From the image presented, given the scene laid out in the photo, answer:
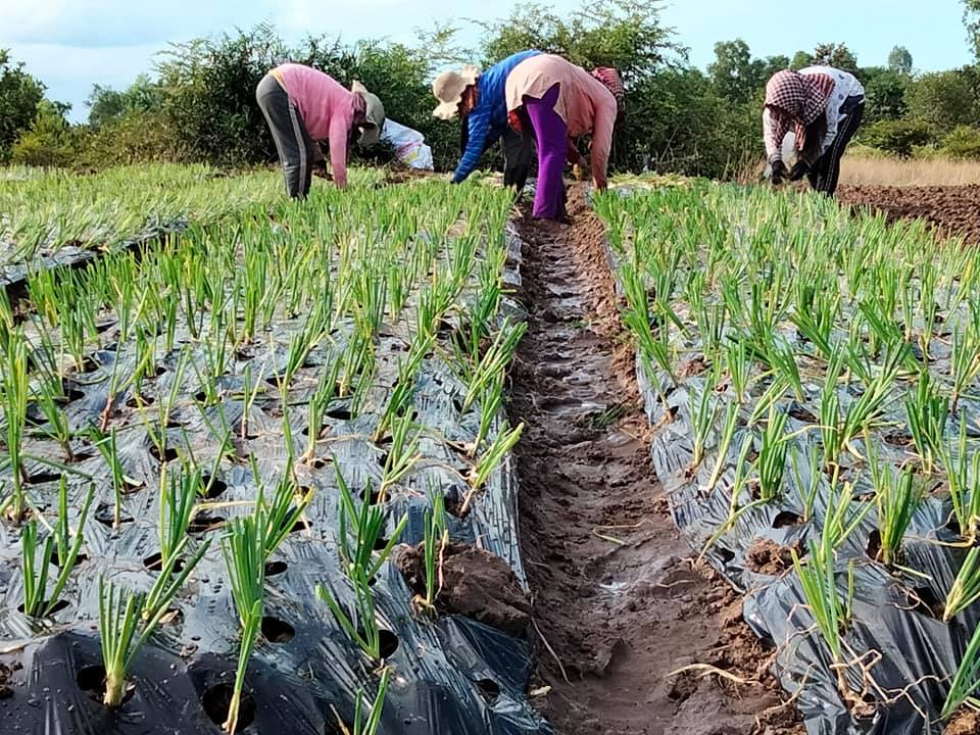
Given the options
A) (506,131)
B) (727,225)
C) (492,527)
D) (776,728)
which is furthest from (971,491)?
(506,131)

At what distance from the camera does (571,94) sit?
5.30 meters

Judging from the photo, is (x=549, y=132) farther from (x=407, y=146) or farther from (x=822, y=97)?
(x=407, y=146)

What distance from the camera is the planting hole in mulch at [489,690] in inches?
48.1

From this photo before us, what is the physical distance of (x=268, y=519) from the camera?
4.02ft

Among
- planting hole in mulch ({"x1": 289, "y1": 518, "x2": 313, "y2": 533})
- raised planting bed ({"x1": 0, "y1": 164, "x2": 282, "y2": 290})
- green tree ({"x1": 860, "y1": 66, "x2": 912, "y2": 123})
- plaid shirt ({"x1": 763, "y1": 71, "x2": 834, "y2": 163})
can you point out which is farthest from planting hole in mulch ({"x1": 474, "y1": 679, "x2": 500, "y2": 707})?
green tree ({"x1": 860, "y1": 66, "x2": 912, "y2": 123})

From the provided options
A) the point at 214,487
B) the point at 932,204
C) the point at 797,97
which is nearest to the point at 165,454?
the point at 214,487

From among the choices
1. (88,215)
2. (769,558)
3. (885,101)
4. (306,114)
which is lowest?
(769,558)

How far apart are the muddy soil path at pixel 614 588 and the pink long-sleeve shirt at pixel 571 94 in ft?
8.59

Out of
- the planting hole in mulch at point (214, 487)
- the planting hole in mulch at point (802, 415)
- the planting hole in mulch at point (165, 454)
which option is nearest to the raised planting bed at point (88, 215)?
the planting hole in mulch at point (165, 454)

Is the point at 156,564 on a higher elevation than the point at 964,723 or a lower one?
higher

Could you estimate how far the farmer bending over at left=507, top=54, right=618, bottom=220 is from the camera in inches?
199

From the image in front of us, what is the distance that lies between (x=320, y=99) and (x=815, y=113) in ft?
11.2

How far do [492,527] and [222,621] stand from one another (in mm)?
576

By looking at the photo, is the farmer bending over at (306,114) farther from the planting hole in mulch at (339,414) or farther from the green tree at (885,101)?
the green tree at (885,101)
